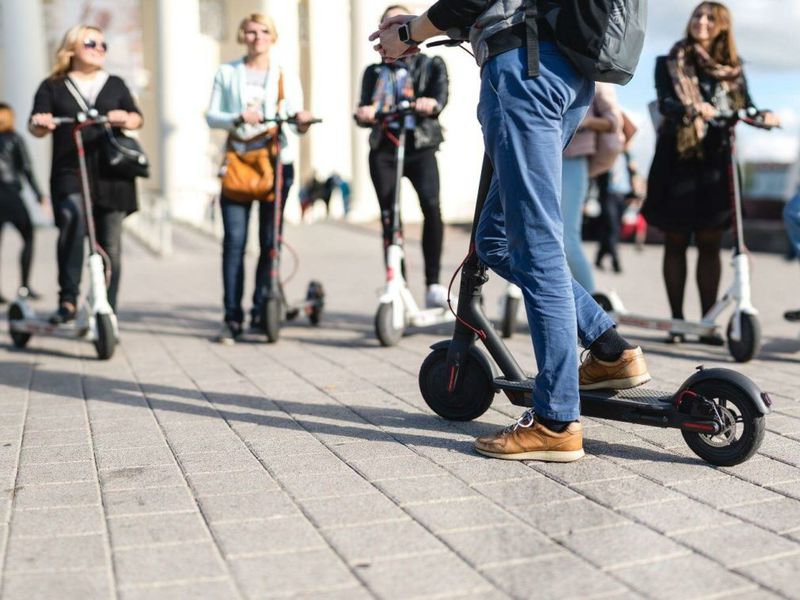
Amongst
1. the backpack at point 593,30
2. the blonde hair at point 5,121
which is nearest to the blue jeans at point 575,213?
the backpack at point 593,30

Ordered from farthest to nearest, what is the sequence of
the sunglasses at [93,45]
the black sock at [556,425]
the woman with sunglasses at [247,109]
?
the woman with sunglasses at [247,109] < the sunglasses at [93,45] < the black sock at [556,425]

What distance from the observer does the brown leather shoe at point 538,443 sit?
3.18m

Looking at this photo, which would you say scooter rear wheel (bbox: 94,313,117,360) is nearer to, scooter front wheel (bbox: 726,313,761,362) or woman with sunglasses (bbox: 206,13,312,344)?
woman with sunglasses (bbox: 206,13,312,344)

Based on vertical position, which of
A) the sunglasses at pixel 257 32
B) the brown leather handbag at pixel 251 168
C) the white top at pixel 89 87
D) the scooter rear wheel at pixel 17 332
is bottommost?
the scooter rear wheel at pixel 17 332

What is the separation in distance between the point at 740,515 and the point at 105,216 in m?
4.37

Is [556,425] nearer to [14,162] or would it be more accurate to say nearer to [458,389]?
[458,389]

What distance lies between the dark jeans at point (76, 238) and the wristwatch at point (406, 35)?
3187mm

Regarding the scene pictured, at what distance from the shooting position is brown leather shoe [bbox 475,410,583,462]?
3182 millimetres

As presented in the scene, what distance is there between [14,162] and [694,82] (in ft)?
19.7

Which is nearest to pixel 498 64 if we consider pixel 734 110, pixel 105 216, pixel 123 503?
pixel 123 503

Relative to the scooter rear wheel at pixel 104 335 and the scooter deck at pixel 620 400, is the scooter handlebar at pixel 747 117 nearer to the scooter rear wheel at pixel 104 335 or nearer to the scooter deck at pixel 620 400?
the scooter deck at pixel 620 400

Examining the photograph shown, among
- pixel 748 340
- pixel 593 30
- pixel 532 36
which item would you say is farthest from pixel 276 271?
pixel 593 30

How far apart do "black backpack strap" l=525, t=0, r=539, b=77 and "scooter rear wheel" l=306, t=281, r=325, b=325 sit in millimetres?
3953

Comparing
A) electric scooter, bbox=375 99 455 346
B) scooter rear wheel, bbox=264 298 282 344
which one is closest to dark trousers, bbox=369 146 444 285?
electric scooter, bbox=375 99 455 346
